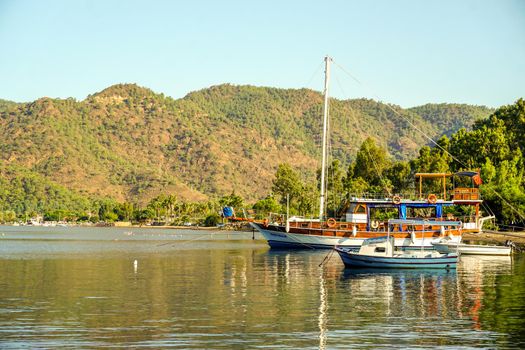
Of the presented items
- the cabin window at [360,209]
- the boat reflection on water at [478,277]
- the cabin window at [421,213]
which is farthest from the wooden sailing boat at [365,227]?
the cabin window at [421,213]

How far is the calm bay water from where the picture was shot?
2911 cm

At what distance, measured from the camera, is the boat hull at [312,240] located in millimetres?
76938

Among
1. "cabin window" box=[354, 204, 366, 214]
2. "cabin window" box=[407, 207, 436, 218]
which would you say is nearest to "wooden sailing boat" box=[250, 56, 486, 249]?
"cabin window" box=[354, 204, 366, 214]

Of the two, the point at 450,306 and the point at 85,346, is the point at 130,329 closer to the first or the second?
the point at 85,346

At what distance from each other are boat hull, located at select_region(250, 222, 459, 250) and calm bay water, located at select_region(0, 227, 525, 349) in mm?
15209

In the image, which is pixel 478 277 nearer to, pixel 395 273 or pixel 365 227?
pixel 395 273

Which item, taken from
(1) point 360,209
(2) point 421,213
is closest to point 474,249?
(1) point 360,209

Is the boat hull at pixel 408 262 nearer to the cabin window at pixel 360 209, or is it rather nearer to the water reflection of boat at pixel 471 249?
the water reflection of boat at pixel 471 249

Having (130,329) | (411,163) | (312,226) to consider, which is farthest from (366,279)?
(411,163)

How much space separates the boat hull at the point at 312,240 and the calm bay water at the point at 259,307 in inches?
599

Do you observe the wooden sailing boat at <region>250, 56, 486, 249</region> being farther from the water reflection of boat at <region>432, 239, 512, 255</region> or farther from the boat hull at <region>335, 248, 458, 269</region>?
the boat hull at <region>335, 248, 458, 269</region>

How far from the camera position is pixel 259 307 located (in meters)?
37.2

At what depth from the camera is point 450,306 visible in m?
38.4

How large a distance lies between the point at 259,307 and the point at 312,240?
4826cm
